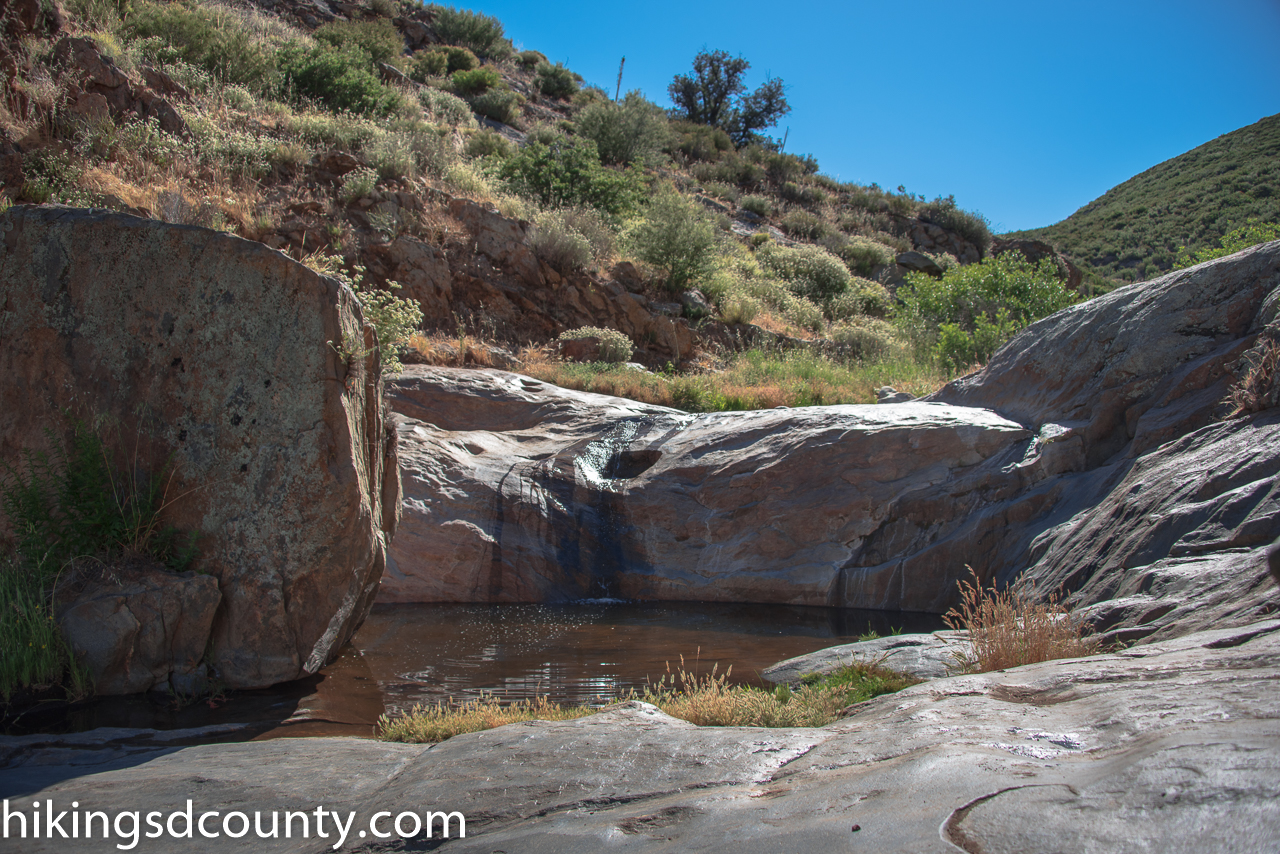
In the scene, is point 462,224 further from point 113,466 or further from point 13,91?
point 113,466

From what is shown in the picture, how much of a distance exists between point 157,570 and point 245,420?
1.11 meters

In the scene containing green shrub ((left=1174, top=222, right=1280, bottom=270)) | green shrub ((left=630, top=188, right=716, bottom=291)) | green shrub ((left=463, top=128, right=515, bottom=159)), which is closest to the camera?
green shrub ((left=1174, top=222, right=1280, bottom=270))

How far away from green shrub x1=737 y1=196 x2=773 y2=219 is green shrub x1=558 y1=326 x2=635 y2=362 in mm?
17837

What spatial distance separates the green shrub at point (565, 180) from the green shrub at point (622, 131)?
698cm

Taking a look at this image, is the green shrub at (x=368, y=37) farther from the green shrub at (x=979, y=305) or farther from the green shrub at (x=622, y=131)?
the green shrub at (x=979, y=305)

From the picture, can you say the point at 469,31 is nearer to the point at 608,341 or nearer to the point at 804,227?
the point at 804,227

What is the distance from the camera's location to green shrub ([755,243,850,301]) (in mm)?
22328

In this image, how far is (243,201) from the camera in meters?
13.2

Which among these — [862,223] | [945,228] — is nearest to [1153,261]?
[945,228]

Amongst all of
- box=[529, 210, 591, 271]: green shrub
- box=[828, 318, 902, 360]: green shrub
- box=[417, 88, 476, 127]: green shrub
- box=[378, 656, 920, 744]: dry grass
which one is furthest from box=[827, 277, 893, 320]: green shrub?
box=[378, 656, 920, 744]: dry grass

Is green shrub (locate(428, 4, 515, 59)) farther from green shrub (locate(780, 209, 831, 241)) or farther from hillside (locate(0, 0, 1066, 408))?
green shrub (locate(780, 209, 831, 241))

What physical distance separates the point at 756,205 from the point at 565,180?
1311 centimetres

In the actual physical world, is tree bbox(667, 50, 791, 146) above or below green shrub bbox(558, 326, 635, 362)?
above

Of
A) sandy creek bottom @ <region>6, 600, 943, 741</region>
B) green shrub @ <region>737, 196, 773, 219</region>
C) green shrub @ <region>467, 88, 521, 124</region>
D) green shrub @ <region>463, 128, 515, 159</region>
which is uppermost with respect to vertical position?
green shrub @ <region>467, 88, 521, 124</region>
